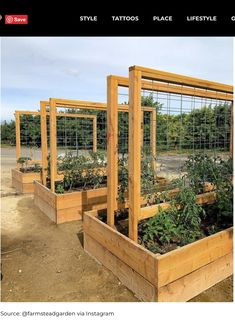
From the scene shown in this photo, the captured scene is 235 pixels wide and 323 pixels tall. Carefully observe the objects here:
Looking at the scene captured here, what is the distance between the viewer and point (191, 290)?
2.18 meters

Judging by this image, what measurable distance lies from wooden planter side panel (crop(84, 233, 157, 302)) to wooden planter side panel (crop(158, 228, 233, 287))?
168mm

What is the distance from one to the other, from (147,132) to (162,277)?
391 cm

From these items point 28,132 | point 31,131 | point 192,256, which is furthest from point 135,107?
point 28,132

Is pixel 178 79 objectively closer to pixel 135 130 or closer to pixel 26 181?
pixel 135 130

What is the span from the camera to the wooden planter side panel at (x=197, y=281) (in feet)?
6.63

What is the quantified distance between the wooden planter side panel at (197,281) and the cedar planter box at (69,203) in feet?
7.08

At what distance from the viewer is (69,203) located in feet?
13.4

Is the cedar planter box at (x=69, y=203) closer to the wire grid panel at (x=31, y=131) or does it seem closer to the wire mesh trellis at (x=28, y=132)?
the wire mesh trellis at (x=28, y=132)

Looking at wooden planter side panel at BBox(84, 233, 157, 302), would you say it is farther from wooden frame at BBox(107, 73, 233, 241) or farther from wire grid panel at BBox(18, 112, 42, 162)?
wire grid panel at BBox(18, 112, 42, 162)

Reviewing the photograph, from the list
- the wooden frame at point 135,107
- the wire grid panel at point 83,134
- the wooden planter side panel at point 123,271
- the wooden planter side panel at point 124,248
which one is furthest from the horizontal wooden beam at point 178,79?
the wire grid panel at point 83,134

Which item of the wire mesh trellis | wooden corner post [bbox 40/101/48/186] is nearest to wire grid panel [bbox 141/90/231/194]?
wooden corner post [bbox 40/101/48/186]
